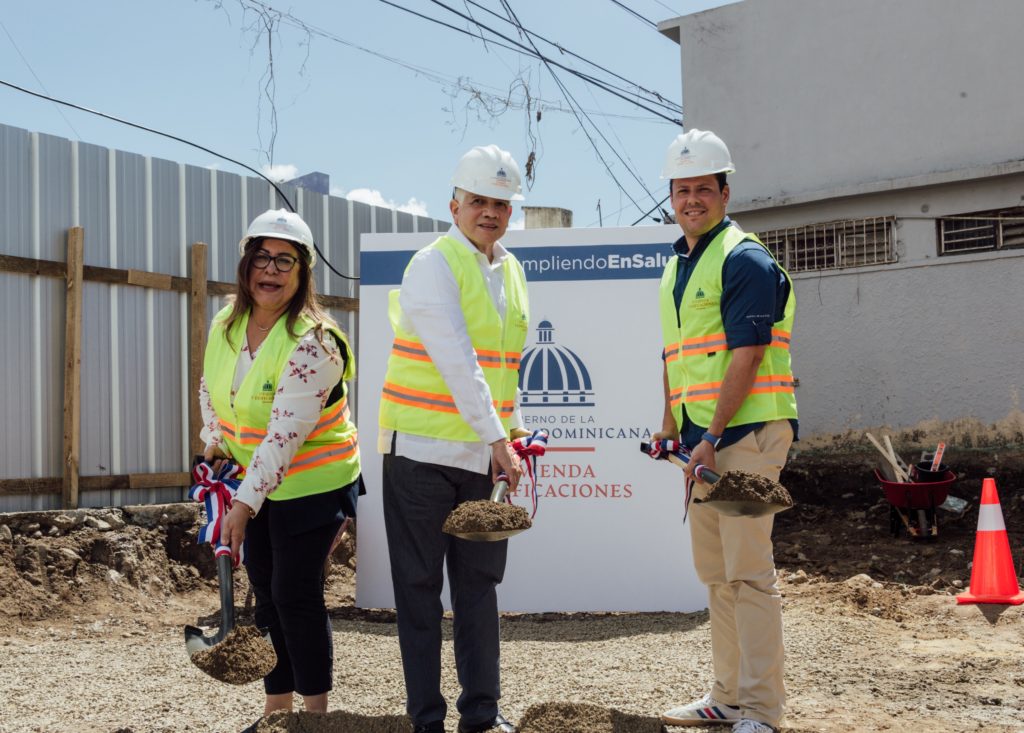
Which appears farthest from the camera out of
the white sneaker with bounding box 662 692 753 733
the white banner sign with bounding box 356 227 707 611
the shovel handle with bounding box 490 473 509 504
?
the white banner sign with bounding box 356 227 707 611

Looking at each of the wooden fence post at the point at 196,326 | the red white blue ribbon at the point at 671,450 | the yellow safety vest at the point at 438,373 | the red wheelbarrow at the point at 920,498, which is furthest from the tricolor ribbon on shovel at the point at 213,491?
the red wheelbarrow at the point at 920,498

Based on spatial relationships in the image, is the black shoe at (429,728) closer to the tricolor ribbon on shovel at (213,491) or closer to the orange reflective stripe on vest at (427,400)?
the tricolor ribbon on shovel at (213,491)

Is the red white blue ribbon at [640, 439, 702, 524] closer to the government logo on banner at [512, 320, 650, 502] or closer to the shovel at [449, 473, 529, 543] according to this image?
the shovel at [449, 473, 529, 543]

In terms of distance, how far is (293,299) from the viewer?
3.72 metres

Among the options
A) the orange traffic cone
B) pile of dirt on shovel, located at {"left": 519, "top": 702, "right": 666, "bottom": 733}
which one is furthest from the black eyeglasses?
the orange traffic cone

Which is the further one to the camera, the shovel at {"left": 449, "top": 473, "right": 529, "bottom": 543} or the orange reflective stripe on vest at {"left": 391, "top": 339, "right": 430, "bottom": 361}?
the orange reflective stripe on vest at {"left": 391, "top": 339, "right": 430, "bottom": 361}

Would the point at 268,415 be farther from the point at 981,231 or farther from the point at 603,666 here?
the point at 981,231

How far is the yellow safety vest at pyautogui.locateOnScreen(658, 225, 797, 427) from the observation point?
382cm

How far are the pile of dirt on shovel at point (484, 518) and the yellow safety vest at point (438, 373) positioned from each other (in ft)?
0.91

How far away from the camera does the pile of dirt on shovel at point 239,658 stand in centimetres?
336

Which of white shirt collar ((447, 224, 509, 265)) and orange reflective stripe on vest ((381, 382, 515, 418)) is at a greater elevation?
white shirt collar ((447, 224, 509, 265))

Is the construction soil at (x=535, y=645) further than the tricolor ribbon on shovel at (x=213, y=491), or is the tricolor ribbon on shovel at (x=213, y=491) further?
the construction soil at (x=535, y=645)

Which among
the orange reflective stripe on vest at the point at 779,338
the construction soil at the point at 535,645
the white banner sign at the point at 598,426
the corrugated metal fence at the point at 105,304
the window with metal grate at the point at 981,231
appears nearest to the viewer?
the orange reflective stripe on vest at the point at 779,338

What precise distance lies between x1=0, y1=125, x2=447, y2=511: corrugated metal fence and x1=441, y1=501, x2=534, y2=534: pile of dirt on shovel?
4.61m
